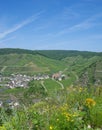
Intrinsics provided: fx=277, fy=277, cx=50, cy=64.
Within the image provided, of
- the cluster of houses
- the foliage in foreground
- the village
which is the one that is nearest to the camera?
the foliage in foreground

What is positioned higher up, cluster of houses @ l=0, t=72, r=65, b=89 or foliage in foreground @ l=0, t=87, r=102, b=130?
foliage in foreground @ l=0, t=87, r=102, b=130

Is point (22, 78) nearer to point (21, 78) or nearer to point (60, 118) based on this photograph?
point (21, 78)

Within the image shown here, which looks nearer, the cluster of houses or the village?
the village

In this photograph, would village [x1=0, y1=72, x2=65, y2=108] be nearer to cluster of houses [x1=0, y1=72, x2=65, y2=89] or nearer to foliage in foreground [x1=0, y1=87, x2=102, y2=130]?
cluster of houses [x1=0, y1=72, x2=65, y2=89]

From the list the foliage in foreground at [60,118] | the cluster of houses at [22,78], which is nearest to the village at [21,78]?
the cluster of houses at [22,78]

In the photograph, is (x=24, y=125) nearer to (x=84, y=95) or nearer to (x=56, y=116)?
(x=56, y=116)

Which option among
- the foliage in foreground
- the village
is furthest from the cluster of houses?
the foliage in foreground

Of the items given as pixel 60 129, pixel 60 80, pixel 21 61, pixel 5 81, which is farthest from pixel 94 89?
pixel 21 61

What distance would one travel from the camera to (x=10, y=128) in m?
5.23

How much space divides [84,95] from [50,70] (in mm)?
165064

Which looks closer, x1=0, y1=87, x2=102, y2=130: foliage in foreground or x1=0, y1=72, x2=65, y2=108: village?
x1=0, y1=87, x2=102, y2=130: foliage in foreground

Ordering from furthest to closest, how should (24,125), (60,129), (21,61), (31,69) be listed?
1. (21,61)
2. (31,69)
3. (24,125)
4. (60,129)

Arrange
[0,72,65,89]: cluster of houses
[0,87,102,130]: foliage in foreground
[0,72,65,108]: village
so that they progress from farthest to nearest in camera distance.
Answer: [0,72,65,89]: cluster of houses
[0,72,65,108]: village
[0,87,102,130]: foliage in foreground

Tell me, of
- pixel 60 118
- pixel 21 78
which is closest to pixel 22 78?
pixel 21 78
